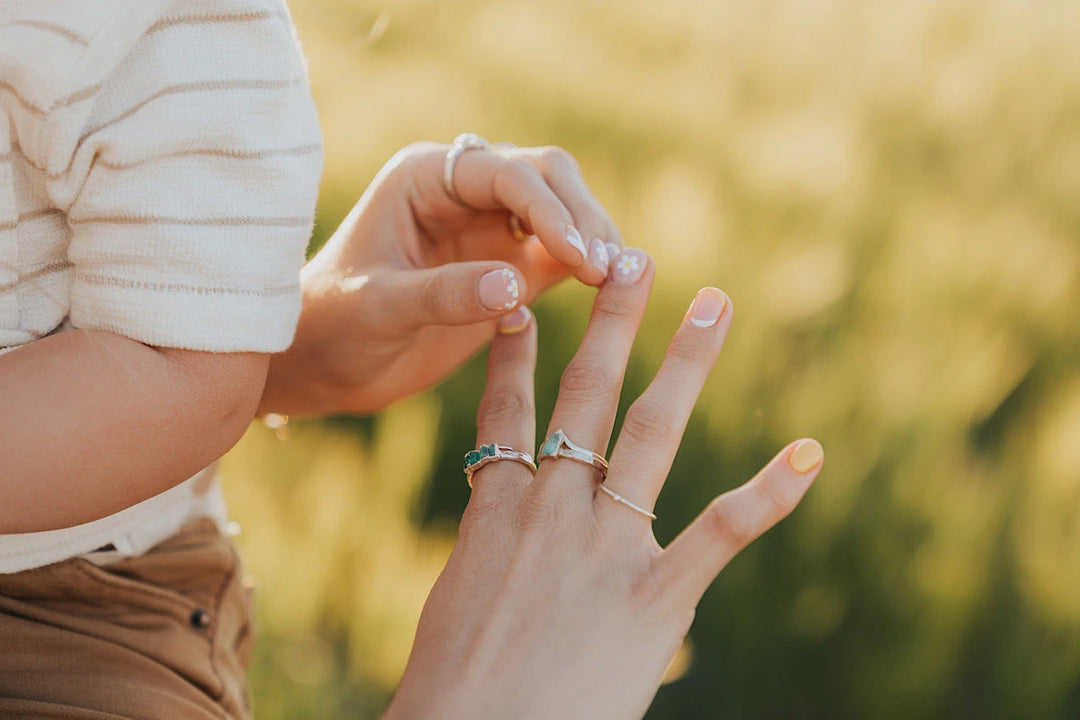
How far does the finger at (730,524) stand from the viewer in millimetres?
624

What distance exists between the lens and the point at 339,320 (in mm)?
860

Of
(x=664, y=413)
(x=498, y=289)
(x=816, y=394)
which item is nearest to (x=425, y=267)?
(x=498, y=289)

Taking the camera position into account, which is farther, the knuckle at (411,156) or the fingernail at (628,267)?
the knuckle at (411,156)

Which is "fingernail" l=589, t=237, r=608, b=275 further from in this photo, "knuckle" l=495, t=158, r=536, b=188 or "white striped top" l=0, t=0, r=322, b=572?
"white striped top" l=0, t=0, r=322, b=572

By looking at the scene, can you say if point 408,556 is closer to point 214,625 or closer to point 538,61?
point 214,625

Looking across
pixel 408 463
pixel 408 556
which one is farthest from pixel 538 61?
pixel 408 556

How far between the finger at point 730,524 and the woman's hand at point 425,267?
18 centimetres

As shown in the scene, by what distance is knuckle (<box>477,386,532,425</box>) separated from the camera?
75cm

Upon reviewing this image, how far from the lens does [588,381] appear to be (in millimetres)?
705

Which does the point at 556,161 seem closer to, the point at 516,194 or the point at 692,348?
the point at 516,194

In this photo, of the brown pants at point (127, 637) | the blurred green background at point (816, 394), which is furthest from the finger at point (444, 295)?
the blurred green background at point (816, 394)

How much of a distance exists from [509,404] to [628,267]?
12 centimetres

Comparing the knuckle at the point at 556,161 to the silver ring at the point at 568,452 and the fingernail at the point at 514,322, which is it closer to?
the fingernail at the point at 514,322

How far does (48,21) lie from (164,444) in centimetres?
22
